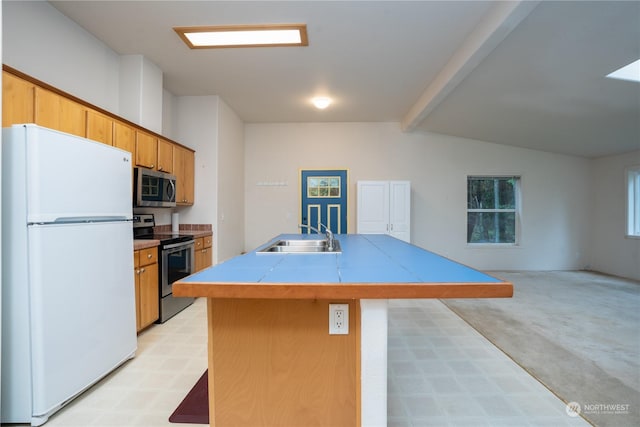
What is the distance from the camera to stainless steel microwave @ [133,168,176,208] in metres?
2.94

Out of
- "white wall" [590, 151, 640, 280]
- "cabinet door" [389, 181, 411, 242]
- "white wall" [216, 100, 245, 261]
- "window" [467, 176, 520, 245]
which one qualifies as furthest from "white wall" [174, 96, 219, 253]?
"white wall" [590, 151, 640, 280]

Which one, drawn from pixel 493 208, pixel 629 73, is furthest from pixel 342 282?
pixel 493 208

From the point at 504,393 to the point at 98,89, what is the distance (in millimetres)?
4372

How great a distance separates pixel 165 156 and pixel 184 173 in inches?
19.3

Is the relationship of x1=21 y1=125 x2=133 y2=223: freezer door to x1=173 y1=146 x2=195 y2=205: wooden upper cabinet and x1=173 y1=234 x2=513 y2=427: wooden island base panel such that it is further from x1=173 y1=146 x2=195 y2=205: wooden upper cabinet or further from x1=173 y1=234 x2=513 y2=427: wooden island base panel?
x1=173 y1=146 x2=195 y2=205: wooden upper cabinet

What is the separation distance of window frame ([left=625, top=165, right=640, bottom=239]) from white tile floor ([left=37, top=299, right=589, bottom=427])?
4.61 metres

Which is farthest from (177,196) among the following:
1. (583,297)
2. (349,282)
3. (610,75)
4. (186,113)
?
(583,297)

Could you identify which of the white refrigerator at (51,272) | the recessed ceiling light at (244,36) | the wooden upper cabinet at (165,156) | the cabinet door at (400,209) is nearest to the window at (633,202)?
the cabinet door at (400,209)

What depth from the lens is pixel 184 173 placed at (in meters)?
3.94

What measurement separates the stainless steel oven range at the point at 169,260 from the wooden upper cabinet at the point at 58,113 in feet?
3.91

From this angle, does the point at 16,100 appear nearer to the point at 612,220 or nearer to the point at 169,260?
the point at 169,260

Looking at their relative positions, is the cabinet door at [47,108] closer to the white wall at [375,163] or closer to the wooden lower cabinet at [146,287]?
the wooden lower cabinet at [146,287]

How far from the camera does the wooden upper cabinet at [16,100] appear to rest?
1767 millimetres

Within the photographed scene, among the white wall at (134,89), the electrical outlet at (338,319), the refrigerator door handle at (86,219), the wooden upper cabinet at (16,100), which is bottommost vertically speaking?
the electrical outlet at (338,319)
